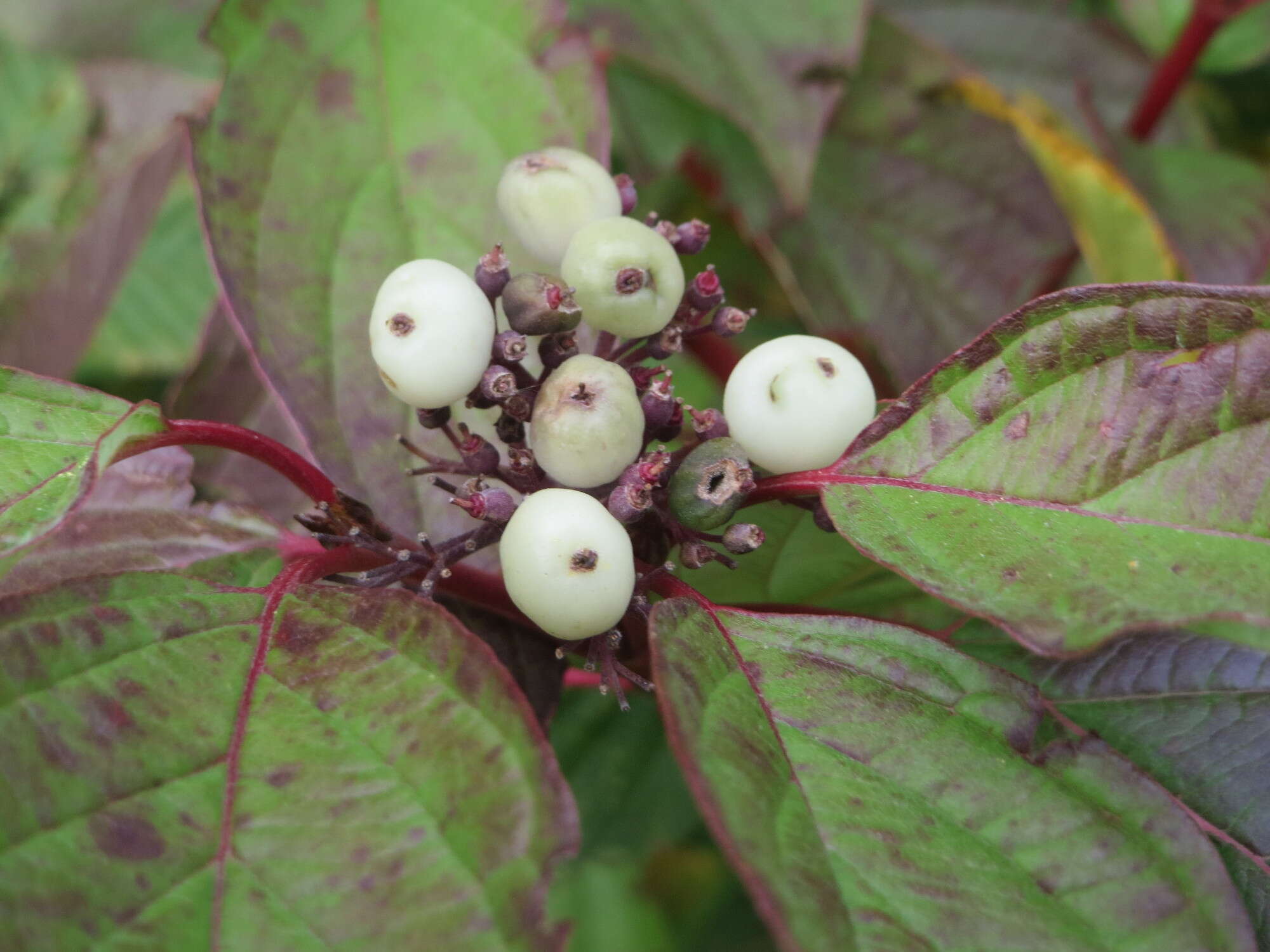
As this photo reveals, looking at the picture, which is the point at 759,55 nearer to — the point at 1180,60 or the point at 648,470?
the point at 1180,60

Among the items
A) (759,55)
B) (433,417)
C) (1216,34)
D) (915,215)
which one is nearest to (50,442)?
(433,417)

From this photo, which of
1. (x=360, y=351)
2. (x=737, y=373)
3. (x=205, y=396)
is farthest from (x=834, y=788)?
(x=205, y=396)

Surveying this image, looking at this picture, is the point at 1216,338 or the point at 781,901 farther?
the point at 1216,338

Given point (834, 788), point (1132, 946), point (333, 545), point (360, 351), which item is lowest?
point (1132, 946)

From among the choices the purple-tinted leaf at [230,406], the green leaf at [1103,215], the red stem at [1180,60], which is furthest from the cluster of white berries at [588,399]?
the red stem at [1180,60]

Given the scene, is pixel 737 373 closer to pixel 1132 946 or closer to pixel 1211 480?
pixel 1211 480

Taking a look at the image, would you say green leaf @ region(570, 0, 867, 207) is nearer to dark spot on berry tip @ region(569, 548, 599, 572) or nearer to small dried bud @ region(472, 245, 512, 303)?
small dried bud @ region(472, 245, 512, 303)

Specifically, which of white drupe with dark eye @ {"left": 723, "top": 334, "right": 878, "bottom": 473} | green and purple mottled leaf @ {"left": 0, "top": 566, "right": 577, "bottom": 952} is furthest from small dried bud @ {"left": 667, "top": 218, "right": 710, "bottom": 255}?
green and purple mottled leaf @ {"left": 0, "top": 566, "right": 577, "bottom": 952}
